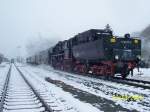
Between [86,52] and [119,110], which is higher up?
[86,52]

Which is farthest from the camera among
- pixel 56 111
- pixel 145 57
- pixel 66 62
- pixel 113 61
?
pixel 145 57

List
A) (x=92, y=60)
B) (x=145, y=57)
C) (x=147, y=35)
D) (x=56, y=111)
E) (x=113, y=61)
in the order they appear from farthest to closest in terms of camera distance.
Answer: (x=147, y=35), (x=145, y=57), (x=92, y=60), (x=113, y=61), (x=56, y=111)

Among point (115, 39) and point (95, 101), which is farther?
point (115, 39)

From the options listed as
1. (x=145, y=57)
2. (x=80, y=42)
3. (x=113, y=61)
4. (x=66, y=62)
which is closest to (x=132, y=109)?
(x=113, y=61)

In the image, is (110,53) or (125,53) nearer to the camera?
(110,53)

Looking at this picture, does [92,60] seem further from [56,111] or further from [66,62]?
[56,111]

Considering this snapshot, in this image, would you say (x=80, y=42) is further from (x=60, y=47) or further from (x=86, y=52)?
(x=60, y=47)

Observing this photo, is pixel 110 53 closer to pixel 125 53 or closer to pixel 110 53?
→ pixel 110 53

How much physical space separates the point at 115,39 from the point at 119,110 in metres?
11.3

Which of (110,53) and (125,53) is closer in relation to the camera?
(110,53)

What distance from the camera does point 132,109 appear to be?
868cm

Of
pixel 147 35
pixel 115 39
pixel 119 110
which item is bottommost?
pixel 119 110

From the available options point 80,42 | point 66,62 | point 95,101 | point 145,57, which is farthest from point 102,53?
point 145,57

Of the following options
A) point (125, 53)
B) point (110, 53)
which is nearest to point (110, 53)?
point (110, 53)
